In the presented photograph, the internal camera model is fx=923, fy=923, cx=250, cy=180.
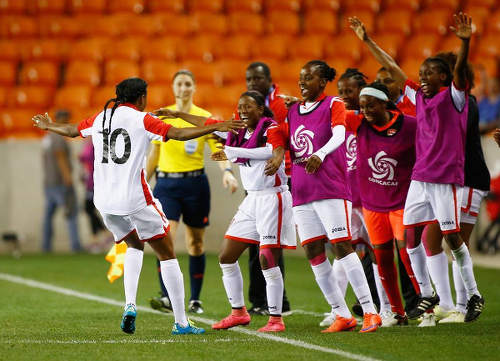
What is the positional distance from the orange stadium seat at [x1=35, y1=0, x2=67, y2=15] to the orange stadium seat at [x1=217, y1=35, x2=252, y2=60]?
132 inches

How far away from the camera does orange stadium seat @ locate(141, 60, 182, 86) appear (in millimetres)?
17062

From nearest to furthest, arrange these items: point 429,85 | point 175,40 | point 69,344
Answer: point 69,344
point 429,85
point 175,40

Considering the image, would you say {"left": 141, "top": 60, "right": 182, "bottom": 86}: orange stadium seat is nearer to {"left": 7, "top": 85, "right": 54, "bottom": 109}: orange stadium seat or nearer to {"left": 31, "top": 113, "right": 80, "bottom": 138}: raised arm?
{"left": 7, "top": 85, "right": 54, "bottom": 109}: orange stadium seat

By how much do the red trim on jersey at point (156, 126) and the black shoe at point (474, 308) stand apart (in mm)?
2824

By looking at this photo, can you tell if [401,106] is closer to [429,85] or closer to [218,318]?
[429,85]

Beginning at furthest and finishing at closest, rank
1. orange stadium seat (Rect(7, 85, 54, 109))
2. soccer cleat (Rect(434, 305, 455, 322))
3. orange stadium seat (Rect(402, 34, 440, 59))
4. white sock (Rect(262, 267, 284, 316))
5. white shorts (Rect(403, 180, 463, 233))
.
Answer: orange stadium seat (Rect(402, 34, 440, 59)) < orange stadium seat (Rect(7, 85, 54, 109)) < soccer cleat (Rect(434, 305, 455, 322)) < white shorts (Rect(403, 180, 463, 233)) < white sock (Rect(262, 267, 284, 316))

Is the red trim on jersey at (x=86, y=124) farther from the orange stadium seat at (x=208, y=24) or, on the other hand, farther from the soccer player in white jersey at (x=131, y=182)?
the orange stadium seat at (x=208, y=24)

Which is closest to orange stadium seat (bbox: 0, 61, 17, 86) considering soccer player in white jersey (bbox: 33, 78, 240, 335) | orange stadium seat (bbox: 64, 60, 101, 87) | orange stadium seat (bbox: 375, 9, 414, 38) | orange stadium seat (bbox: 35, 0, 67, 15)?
orange stadium seat (bbox: 64, 60, 101, 87)

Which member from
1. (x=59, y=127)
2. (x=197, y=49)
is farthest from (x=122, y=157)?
(x=197, y=49)

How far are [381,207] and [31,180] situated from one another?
9.14m

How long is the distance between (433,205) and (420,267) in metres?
0.58

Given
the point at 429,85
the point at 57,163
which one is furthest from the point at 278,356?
the point at 57,163

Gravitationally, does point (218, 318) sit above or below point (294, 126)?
below

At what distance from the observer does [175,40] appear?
17766 mm
